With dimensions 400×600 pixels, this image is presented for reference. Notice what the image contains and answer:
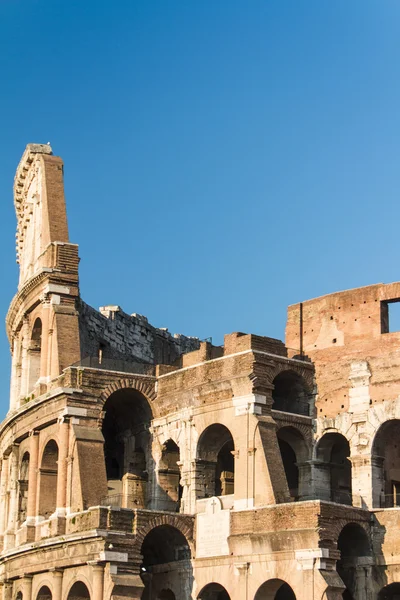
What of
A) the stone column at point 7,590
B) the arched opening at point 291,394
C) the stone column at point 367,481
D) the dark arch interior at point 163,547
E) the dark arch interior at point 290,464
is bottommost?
the stone column at point 7,590

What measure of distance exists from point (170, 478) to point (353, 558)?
24.1 feet

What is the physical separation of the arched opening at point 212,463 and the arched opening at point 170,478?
4.14 ft

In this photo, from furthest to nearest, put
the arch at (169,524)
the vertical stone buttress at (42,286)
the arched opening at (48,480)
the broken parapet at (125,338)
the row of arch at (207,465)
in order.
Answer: the broken parapet at (125,338)
the vertical stone buttress at (42,286)
the arched opening at (48,480)
the row of arch at (207,465)
the arch at (169,524)

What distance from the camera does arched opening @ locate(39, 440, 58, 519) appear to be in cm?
4103

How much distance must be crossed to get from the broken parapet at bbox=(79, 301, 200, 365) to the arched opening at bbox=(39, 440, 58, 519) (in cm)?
406

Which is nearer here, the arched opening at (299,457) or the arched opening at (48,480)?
the arched opening at (299,457)

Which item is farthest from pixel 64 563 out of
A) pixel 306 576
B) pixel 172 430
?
pixel 306 576

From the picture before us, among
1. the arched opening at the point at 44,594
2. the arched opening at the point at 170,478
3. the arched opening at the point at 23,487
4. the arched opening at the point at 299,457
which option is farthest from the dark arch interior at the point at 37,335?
the arched opening at the point at 299,457

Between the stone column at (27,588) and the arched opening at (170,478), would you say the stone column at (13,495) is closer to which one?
the stone column at (27,588)

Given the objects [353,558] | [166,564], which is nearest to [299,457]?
[353,558]

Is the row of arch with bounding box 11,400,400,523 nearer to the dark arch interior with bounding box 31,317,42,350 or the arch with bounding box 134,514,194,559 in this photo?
the arch with bounding box 134,514,194,559

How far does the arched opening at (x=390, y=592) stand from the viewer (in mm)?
35656

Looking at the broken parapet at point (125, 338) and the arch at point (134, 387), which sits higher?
the broken parapet at point (125, 338)

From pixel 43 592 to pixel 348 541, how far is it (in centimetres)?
1022
